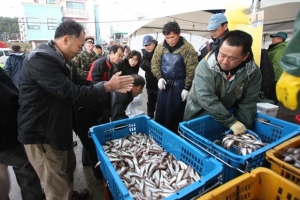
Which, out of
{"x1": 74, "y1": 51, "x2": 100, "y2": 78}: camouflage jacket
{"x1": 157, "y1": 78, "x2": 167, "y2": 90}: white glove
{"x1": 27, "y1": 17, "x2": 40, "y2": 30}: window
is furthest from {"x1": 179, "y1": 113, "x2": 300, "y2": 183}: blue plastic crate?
{"x1": 27, "y1": 17, "x2": 40, "y2": 30}: window

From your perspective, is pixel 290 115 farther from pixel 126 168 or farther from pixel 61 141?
pixel 61 141

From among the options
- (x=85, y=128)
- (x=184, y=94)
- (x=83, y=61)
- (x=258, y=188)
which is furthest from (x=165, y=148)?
(x=83, y=61)

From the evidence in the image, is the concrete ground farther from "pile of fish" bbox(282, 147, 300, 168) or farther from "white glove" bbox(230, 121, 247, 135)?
"pile of fish" bbox(282, 147, 300, 168)

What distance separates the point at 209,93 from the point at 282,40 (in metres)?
4.08

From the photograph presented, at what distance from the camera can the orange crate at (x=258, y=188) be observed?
1.12 metres

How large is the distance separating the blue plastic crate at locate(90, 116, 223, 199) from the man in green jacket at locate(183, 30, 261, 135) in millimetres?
569

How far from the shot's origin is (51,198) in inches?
78.0

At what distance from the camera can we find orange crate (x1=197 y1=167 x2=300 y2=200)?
1.12 m

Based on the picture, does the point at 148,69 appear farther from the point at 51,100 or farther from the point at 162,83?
the point at 51,100

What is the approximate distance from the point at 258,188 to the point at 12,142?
243 centimetres


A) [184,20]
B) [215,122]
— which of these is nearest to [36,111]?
[215,122]

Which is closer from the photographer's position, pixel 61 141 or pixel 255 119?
pixel 61 141

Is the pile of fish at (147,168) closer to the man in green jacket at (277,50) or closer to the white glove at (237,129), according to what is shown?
the white glove at (237,129)

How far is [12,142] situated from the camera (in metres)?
2.08
